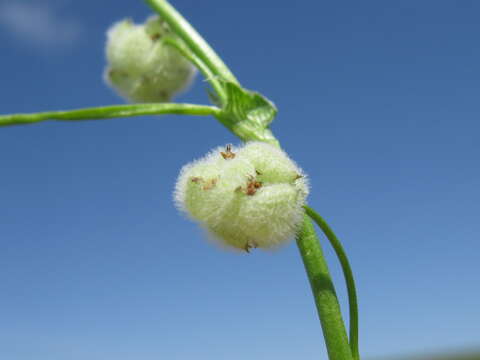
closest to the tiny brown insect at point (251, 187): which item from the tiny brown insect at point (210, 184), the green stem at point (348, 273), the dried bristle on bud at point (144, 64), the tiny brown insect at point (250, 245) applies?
the tiny brown insect at point (210, 184)

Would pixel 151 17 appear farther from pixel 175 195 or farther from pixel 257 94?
pixel 175 195

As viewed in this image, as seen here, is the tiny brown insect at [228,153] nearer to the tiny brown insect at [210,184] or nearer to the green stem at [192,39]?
the tiny brown insect at [210,184]

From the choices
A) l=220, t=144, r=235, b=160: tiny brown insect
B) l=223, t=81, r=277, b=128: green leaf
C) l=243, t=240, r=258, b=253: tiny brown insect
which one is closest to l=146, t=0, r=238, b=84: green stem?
l=223, t=81, r=277, b=128: green leaf

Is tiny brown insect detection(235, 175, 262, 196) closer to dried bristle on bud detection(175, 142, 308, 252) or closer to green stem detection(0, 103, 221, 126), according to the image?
dried bristle on bud detection(175, 142, 308, 252)

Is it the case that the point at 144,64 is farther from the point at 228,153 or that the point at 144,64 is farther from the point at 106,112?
the point at 228,153

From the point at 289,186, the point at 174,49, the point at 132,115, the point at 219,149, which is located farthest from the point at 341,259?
the point at 174,49
